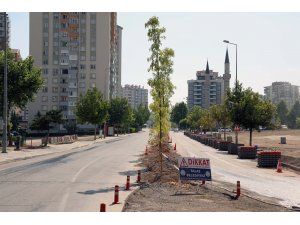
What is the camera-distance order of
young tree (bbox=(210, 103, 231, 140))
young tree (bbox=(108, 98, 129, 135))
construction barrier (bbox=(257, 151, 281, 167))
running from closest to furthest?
construction barrier (bbox=(257, 151, 281, 167)), young tree (bbox=(210, 103, 231, 140)), young tree (bbox=(108, 98, 129, 135))

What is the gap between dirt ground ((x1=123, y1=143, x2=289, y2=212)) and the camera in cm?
1398

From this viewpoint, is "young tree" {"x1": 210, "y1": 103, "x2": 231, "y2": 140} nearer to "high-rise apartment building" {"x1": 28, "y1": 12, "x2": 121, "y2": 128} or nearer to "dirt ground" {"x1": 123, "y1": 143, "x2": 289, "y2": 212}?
"dirt ground" {"x1": 123, "y1": 143, "x2": 289, "y2": 212}

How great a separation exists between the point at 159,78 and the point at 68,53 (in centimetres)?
10301

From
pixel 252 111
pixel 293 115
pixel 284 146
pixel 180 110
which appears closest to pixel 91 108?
pixel 284 146

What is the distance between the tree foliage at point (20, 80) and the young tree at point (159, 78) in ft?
86.9

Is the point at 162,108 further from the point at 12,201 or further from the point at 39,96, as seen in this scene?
the point at 39,96

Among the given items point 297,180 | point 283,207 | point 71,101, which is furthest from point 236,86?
point 71,101

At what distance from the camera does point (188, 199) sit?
15797mm

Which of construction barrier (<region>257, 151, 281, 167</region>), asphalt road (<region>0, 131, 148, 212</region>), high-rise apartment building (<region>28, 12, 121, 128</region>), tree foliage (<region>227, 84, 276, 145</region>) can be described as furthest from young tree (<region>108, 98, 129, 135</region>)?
asphalt road (<region>0, 131, 148, 212</region>)

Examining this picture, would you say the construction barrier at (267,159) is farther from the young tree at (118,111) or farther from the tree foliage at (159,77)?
the young tree at (118,111)

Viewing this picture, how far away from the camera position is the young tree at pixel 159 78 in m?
22.9

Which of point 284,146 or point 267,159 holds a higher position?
point 267,159

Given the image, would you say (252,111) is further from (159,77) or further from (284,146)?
(159,77)

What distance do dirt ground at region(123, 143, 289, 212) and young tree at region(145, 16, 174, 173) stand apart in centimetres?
303
